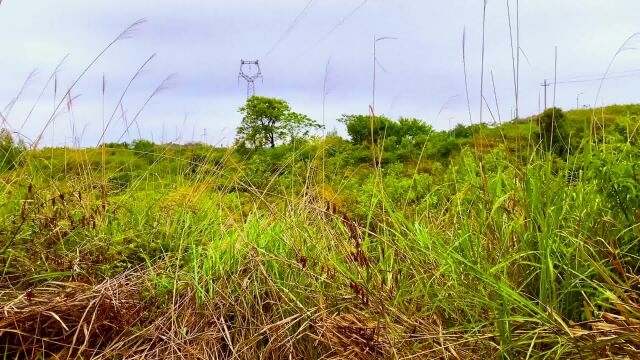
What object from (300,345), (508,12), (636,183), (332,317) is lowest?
(300,345)

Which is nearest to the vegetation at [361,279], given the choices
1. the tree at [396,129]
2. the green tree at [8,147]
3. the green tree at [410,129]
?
the green tree at [8,147]

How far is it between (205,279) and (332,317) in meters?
0.66

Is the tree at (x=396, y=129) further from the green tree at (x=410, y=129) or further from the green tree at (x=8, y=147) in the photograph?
the green tree at (x=8, y=147)

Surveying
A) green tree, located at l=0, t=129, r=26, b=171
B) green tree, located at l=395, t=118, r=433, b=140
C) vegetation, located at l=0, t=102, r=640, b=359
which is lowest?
vegetation, located at l=0, t=102, r=640, b=359

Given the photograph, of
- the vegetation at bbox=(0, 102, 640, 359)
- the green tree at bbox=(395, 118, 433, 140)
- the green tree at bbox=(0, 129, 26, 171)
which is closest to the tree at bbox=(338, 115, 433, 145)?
the green tree at bbox=(395, 118, 433, 140)

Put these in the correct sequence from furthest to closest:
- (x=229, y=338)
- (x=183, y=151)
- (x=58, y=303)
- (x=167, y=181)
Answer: (x=183, y=151) → (x=167, y=181) → (x=58, y=303) → (x=229, y=338)

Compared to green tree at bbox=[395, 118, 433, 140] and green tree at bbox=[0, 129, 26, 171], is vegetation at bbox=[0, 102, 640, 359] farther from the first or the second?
green tree at bbox=[395, 118, 433, 140]

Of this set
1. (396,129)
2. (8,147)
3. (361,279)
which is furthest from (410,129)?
(361,279)

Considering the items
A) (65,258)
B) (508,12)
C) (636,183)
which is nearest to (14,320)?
(65,258)

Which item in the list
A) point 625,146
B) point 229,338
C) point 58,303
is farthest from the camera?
point 58,303

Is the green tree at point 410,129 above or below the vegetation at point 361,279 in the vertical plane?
above

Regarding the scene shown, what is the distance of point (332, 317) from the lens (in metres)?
2.19

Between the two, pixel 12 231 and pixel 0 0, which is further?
pixel 12 231

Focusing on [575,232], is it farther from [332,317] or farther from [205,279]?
[205,279]
